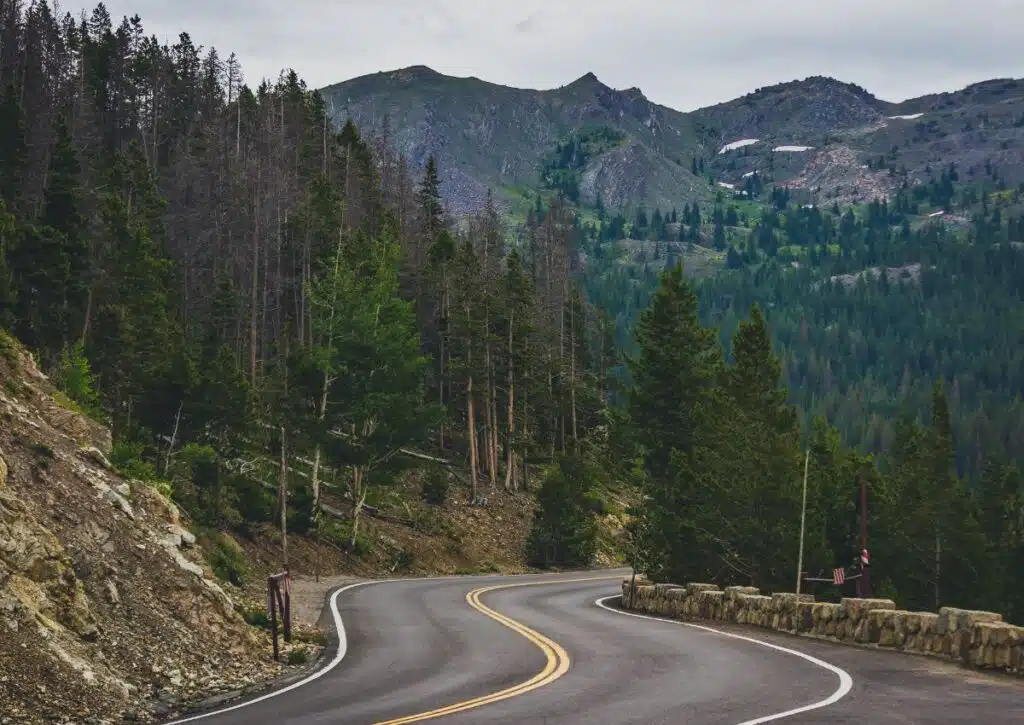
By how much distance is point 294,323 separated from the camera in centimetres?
7269

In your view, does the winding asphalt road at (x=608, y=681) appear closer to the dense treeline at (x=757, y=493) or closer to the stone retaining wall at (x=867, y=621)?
the stone retaining wall at (x=867, y=621)

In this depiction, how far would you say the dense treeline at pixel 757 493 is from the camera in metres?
39.4

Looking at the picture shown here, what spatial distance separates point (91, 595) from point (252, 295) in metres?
42.2

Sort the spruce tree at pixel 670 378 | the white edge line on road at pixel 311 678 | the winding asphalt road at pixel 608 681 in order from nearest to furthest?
the winding asphalt road at pixel 608 681 < the white edge line on road at pixel 311 678 < the spruce tree at pixel 670 378

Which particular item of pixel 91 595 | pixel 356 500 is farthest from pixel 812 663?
pixel 356 500

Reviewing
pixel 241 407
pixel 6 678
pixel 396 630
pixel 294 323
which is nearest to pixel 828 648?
pixel 396 630

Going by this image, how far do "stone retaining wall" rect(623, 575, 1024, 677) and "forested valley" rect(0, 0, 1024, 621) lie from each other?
8424mm

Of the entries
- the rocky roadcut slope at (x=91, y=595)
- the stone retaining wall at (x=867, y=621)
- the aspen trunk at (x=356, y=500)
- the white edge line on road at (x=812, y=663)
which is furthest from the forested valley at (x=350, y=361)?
the white edge line on road at (x=812, y=663)

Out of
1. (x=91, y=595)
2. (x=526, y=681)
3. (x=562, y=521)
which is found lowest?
(x=562, y=521)

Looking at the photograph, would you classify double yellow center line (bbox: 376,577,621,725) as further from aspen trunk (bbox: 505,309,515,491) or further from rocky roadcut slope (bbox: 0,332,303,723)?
aspen trunk (bbox: 505,309,515,491)

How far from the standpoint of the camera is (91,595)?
1744 cm

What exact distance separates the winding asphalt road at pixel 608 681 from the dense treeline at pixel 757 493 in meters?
12.1

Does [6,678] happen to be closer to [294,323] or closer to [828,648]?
[828,648]

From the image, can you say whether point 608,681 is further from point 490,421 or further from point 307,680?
point 490,421
